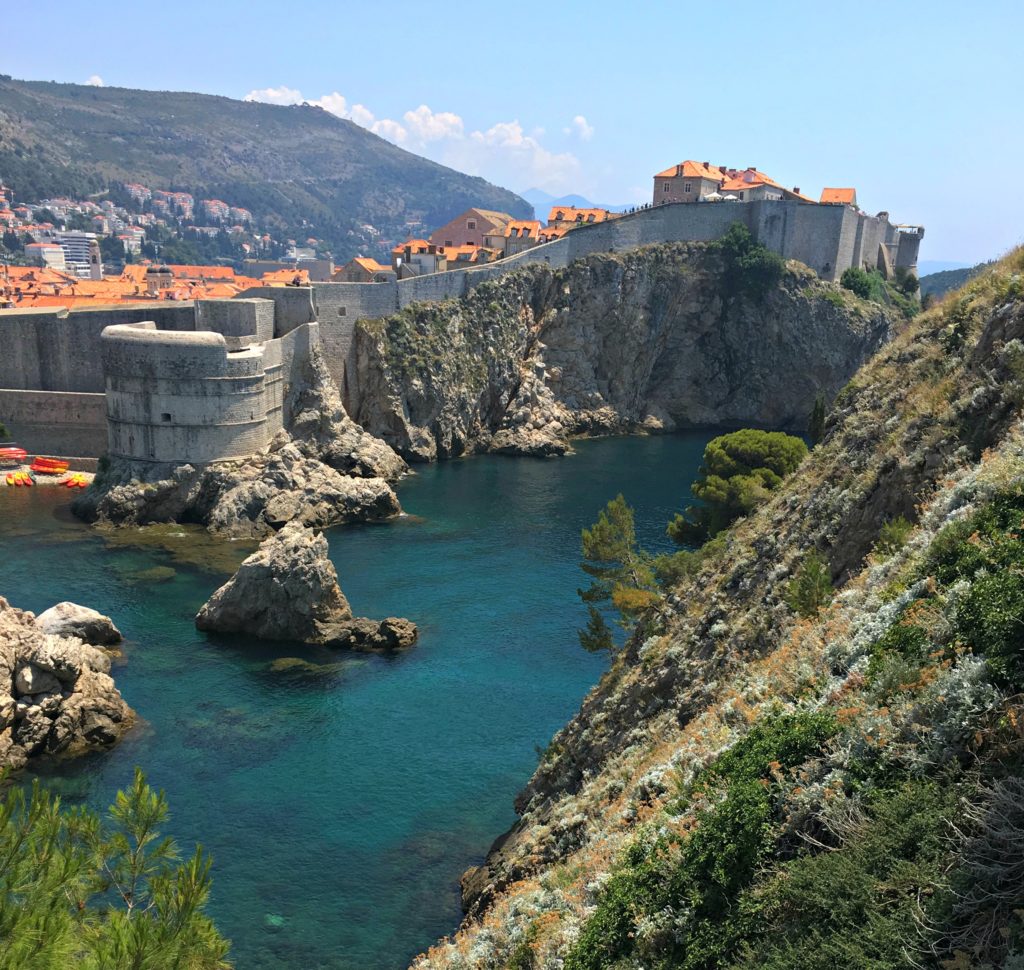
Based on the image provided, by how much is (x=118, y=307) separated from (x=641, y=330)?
3354 centimetres

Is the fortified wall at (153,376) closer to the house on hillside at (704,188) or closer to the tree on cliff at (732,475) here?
the tree on cliff at (732,475)

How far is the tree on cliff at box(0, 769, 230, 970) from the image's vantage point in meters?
8.13

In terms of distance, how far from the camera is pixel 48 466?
4566cm

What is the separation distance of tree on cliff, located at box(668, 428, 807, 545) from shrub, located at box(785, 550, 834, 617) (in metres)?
19.7

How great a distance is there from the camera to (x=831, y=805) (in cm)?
704

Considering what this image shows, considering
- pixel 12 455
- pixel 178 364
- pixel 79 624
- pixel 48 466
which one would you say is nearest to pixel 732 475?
pixel 79 624

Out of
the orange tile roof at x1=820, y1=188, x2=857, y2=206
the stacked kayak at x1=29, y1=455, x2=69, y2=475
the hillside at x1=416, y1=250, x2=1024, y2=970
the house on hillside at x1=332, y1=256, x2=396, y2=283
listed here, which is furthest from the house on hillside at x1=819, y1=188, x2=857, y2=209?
the hillside at x1=416, y1=250, x2=1024, y2=970

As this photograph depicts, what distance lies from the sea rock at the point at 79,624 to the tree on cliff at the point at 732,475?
1794cm

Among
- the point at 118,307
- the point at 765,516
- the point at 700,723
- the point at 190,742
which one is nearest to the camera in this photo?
the point at 700,723

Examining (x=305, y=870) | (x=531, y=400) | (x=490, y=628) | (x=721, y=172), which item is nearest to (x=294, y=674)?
(x=490, y=628)

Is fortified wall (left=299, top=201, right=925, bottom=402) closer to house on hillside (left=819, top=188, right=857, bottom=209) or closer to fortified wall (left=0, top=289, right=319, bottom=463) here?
house on hillside (left=819, top=188, right=857, bottom=209)

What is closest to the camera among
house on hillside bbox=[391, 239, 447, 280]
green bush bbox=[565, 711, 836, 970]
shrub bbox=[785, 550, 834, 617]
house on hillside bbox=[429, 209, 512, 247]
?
green bush bbox=[565, 711, 836, 970]

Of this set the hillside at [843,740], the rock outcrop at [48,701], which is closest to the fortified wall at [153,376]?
the rock outcrop at [48,701]

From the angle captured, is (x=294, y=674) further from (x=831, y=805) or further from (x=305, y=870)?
(x=831, y=805)
